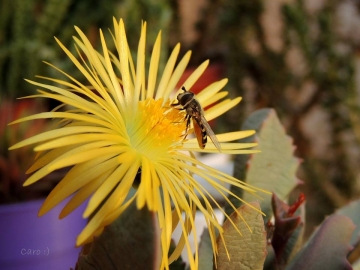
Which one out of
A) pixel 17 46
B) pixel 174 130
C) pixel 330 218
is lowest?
pixel 330 218

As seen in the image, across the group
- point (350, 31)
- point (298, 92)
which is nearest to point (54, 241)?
point (298, 92)

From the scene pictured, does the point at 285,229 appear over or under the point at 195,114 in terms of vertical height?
under

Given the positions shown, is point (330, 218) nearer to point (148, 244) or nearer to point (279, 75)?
point (148, 244)

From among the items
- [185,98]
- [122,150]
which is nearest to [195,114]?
[185,98]

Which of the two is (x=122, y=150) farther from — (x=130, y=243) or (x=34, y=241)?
(x=34, y=241)

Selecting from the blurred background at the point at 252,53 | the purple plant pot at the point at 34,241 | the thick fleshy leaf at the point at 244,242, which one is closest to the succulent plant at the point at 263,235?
the thick fleshy leaf at the point at 244,242

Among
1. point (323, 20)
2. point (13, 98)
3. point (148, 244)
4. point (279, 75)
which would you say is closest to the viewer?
point (148, 244)

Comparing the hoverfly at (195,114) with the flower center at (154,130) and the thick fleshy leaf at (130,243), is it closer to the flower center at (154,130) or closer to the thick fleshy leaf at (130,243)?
the flower center at (154,130)
